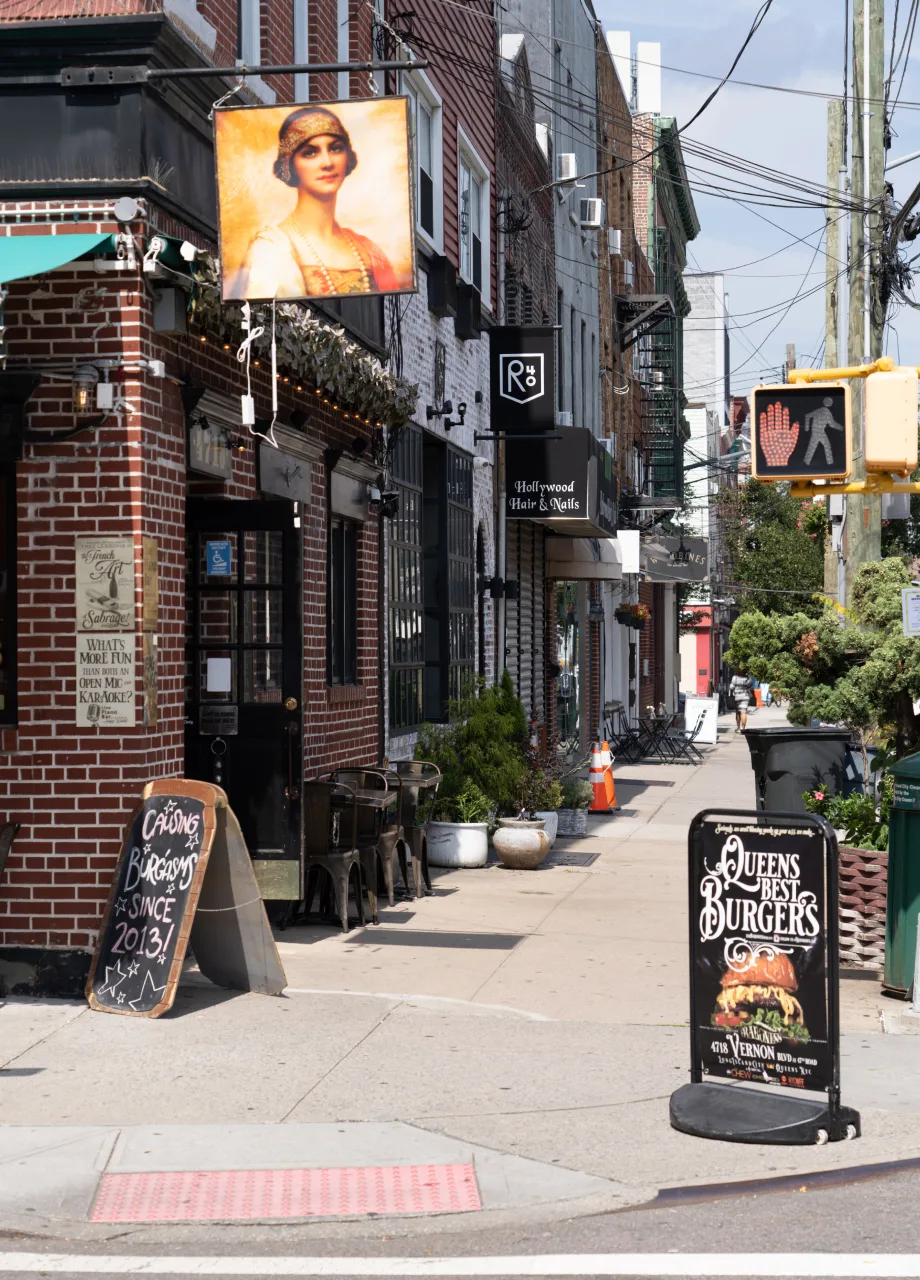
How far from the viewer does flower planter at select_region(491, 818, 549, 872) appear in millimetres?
14578

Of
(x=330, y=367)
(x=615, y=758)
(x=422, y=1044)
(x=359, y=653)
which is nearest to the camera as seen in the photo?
(x=422, y=1044)

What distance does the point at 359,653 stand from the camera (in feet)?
45.1

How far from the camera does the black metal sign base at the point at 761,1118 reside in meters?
6.41

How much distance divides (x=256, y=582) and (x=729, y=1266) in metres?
6.08

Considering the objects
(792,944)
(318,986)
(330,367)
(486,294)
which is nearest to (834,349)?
(486,294)

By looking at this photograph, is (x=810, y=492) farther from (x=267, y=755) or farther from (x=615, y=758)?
(x=615, y=758)

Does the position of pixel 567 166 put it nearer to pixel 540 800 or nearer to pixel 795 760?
pixel 540 800

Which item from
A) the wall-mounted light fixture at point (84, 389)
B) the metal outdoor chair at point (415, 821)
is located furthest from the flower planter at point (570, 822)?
the wall-mounted light fixture at point (84, 389)

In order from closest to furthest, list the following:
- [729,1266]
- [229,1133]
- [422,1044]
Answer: [729,1266] < [229,1133] < [422,1044]

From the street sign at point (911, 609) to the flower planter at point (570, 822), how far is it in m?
7.49

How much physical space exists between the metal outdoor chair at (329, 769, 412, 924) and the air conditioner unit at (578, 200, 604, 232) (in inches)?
676

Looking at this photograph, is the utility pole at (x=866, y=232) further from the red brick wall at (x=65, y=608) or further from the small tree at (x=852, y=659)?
the red brick wall at (x=65, y=608)

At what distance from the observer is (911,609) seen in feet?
34.4

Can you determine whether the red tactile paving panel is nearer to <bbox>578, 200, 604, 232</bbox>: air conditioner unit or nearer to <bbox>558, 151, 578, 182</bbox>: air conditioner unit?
<bbox>558, 151, 578, 182</bbox>: air conditioner unit
